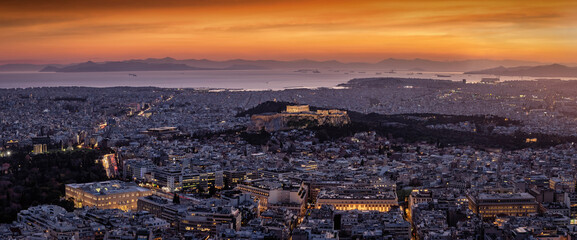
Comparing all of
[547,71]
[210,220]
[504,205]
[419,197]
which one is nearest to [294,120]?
[419,197]

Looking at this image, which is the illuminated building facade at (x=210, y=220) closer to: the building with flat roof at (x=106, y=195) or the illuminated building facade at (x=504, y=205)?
the building with flat roof at (x=106, y=195)

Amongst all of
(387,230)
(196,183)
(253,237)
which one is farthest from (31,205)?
(387,230)

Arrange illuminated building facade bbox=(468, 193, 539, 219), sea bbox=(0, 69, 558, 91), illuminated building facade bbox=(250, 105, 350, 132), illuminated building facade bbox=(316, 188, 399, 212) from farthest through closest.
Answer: sea bbox=(0, 69, 558, 91) < illuminated building facade bbox=(250, 105, 350, 132) < illuminated building facade bbox=(316, 188, 399, 212) < illuminated building facade bbox=(468, 193, 539, 219)

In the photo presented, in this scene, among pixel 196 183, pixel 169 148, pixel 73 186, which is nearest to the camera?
pixel 73 186

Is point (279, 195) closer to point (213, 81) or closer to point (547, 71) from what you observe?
point (547, 71)

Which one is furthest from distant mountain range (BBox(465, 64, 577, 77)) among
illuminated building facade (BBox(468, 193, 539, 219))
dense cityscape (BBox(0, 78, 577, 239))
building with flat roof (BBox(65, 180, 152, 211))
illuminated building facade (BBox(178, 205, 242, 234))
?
illuminated building facade (BBox(178, 205, 242, 234))

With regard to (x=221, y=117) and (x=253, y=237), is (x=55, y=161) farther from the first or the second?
(x=221, y=117)

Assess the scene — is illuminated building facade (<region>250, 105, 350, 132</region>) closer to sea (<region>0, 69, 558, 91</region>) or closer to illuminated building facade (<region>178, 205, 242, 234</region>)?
illuminated building facade (<region>178, 205, 242, 234</region>)
